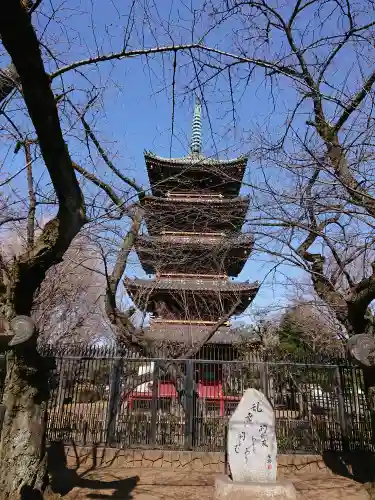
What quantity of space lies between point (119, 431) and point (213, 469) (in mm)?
2315

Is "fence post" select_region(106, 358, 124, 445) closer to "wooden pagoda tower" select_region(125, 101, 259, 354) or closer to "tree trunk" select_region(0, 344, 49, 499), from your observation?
"tree trunk" select_region(0, 344, 49, 499)

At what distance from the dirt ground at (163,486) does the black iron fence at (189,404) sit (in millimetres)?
993

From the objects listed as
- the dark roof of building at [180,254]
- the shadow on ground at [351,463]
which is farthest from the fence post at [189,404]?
the dark roof of building at [180,254]

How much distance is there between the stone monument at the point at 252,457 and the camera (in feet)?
17.6

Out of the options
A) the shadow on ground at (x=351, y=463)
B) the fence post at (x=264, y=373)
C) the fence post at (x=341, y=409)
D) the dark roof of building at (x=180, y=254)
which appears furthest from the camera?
the dark roof of building at (x=180, y=254)

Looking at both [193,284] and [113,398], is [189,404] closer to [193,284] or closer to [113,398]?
[113,398]

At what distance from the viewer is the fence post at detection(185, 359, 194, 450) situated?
28.7ft

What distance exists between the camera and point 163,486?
7.03m

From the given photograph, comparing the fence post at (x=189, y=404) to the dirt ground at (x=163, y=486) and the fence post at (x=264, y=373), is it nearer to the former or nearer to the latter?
the dirt ground at (x=163, y=486)

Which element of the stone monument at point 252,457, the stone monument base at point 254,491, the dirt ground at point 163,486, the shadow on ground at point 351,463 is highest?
the stone monument at point 252,457

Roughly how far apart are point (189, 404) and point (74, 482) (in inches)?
119

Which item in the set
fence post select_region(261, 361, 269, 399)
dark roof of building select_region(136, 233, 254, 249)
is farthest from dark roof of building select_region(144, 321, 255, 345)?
fence post select_region(261, 361, 269, 399)

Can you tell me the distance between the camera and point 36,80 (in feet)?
10.1

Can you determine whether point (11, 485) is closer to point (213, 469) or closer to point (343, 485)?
point (213, 469)
